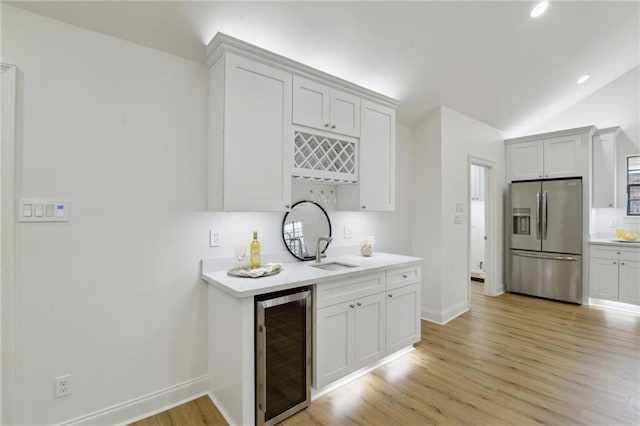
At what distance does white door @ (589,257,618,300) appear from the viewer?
13.6 ft

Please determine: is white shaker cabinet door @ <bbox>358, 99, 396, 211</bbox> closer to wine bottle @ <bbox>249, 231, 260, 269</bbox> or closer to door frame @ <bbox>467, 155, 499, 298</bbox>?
wine bottle @ <bbox>249, 231, 260, 269</bbox>

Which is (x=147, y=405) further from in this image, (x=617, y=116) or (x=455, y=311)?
(x=617, y=116)

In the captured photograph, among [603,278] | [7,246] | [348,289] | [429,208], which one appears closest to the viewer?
[7,246]

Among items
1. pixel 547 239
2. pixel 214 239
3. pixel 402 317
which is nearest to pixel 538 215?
pixel 547 239

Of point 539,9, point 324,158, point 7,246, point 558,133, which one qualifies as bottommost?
point 7,246

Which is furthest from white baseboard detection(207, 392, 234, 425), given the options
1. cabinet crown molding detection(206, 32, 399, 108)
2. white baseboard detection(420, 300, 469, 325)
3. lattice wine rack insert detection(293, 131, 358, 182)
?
white baseboard detection(420, 300, 469, 325)

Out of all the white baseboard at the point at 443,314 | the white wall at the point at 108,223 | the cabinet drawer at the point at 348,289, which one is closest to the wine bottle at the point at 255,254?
the white wall at the point at 108,223

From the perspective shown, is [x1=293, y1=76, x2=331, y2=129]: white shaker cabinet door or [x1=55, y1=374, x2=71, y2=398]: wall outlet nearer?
[x1=55, y1=374, x2=71, y2=398]: wall outlet

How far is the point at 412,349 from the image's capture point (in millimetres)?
2971

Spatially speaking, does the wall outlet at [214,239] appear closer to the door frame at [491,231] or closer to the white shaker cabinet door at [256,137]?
the white shaker cabinet door at [256,137]

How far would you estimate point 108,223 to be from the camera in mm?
1913

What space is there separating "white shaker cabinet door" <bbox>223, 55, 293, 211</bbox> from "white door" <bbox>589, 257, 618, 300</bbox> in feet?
15.6

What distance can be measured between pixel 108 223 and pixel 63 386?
1000 millimetres

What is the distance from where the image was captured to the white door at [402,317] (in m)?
2.66
